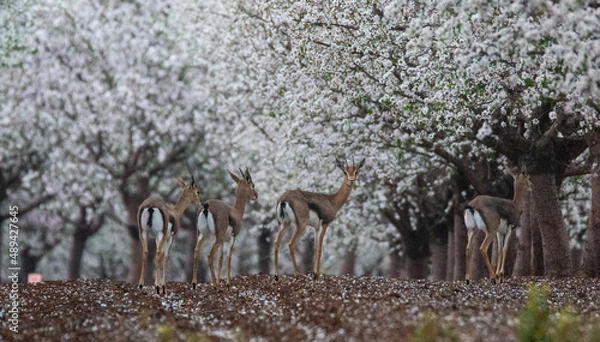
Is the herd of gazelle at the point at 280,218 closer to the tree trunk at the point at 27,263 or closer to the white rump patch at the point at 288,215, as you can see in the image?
the white rump patch at the point at 288,215

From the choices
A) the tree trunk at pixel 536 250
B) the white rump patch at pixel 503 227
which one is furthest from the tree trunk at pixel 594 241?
the white rump patch at pixel 503 227

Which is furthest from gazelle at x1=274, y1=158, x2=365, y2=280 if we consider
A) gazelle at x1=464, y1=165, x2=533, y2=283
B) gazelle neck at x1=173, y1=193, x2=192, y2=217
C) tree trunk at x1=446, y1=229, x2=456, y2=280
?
tree trunk at x1=446, y1=229, x2=456, y2=280

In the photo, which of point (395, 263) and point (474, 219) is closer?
point (474, 219)

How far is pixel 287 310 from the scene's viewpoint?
45.6ft

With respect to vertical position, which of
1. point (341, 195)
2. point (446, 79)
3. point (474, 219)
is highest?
point (446, 79)

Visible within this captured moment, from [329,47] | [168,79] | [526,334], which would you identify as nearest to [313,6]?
[329,47]

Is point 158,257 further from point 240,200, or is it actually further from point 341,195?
point 341,195

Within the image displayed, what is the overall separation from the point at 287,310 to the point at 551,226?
9.14 m

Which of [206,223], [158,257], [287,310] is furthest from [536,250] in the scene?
[287,310]

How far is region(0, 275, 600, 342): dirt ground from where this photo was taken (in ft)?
35.9

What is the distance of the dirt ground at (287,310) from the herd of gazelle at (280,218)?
638 millimetres

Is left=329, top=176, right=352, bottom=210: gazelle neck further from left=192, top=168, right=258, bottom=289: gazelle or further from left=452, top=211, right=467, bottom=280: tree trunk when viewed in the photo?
left=452, top=211, right=467, bottom=280: tree trunk

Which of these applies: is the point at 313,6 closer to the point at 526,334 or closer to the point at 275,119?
the point at 275,119

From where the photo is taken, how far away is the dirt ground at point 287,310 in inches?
431
